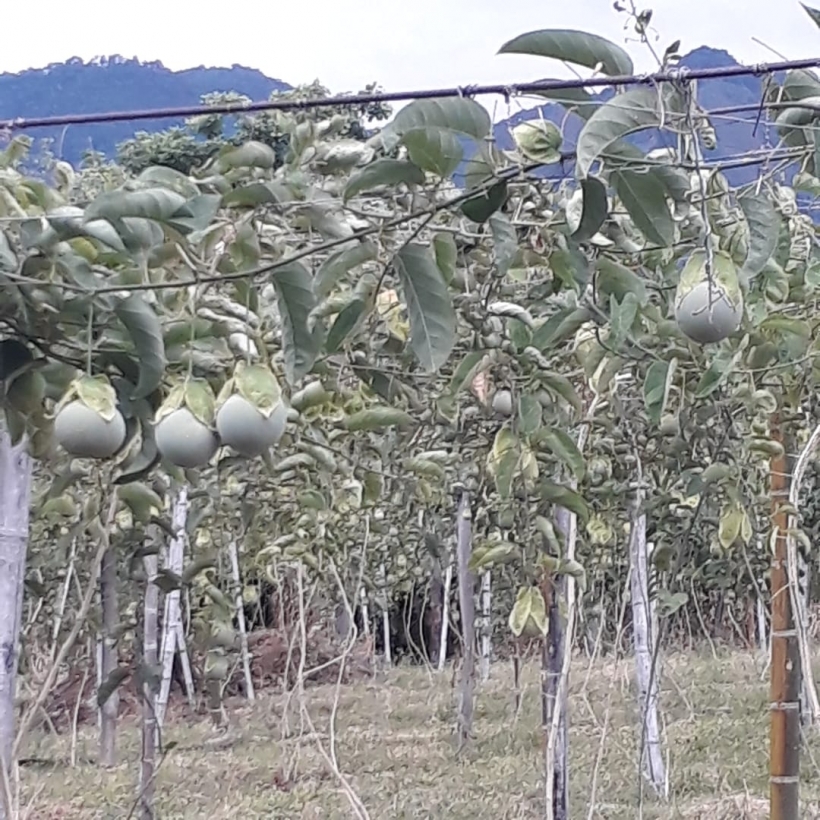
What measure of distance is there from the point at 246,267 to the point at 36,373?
0.19 metres

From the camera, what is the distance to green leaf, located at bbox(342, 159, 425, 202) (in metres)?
0.78

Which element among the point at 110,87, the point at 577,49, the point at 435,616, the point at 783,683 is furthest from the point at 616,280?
the point at 110,87

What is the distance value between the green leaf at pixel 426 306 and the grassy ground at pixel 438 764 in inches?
72.5

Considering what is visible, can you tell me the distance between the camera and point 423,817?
10.4 feet

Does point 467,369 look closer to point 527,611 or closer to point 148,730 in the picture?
point 527,611

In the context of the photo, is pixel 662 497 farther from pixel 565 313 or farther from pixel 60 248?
pixel 60 248

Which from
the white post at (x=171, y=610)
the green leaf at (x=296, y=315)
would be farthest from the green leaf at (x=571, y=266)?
the white post at (x=171, y=610)

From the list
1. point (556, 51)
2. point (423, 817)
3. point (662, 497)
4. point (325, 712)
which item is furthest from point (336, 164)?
point (325, 712)

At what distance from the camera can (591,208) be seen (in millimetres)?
764

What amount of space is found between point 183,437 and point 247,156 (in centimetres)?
29

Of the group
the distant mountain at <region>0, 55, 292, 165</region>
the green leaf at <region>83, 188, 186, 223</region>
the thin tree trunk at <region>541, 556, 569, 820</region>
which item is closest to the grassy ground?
the thin tree trunk at <region>541, 556, 569, 820</region>

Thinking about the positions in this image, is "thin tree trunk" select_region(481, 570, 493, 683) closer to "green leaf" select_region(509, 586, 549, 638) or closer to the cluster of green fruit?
"green leaf" select_region(509, 586, 549, 638)

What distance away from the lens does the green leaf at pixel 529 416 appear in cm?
123

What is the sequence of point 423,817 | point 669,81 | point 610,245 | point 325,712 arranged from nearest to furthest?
1. point 669,81
2. point 610,245
3. point 423,817
4. point 325,712
